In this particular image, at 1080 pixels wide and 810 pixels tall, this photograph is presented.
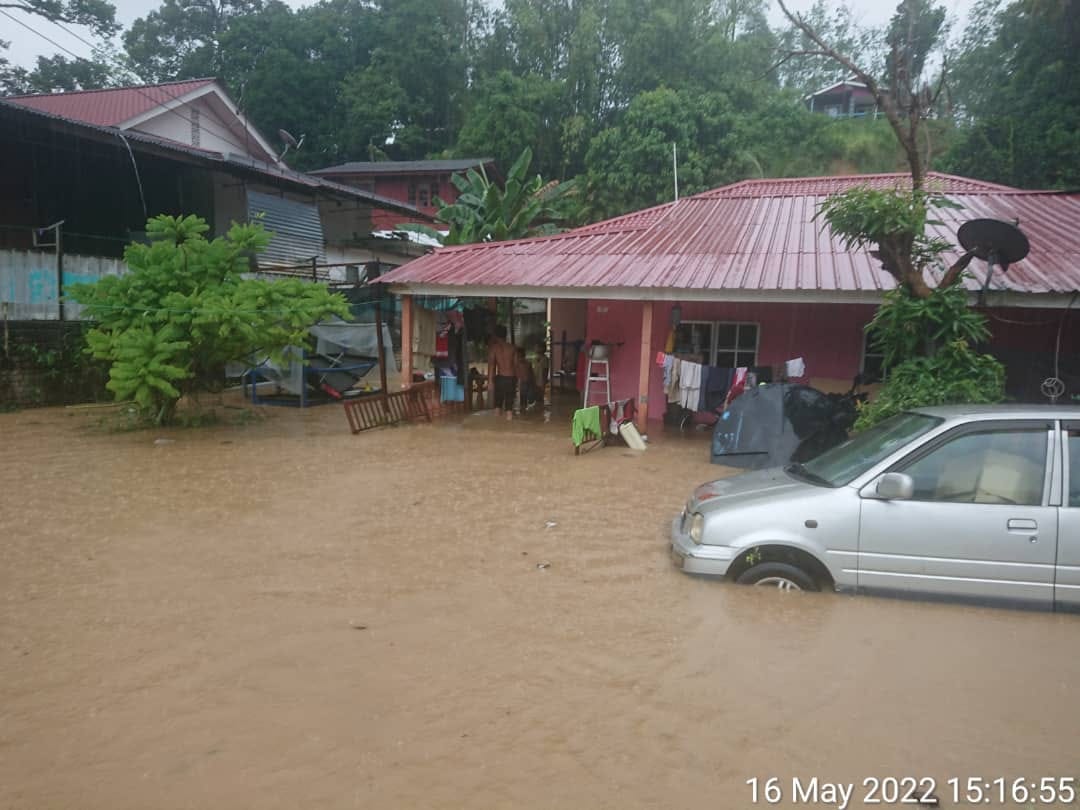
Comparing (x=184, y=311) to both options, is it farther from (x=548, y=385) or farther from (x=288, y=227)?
(x=288, y=227)

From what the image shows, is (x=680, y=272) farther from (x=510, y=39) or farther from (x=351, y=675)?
(x=510, y=39)

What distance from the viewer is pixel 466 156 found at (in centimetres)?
3328

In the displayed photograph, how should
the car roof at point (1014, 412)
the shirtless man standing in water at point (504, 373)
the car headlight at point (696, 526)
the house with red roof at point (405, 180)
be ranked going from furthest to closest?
the house with red roof at point (405, 180) → the shirtless man standing in water at point (504, 373) → the car headlight at point (696, 526) → the car roof at point (1014, 412)

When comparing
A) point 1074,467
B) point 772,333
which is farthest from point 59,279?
point 1074,467

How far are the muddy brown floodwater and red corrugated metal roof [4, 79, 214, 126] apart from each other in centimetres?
1772

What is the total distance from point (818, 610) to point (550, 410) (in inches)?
408

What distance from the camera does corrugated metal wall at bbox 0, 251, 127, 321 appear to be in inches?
499

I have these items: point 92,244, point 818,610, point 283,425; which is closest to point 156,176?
point 92,244

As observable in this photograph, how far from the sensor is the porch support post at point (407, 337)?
1284 cm

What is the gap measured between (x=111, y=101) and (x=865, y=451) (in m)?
24.3

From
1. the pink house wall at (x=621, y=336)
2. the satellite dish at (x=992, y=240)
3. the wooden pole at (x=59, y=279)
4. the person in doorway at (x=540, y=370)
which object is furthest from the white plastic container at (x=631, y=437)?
the wooden pole at (x=59, y=279)

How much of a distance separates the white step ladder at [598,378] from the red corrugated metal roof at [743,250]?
189 centimetres

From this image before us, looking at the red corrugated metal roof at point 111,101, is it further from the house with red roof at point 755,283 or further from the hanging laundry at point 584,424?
A: the hanging laundry at point 584,424

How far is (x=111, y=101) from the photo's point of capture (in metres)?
21.6
